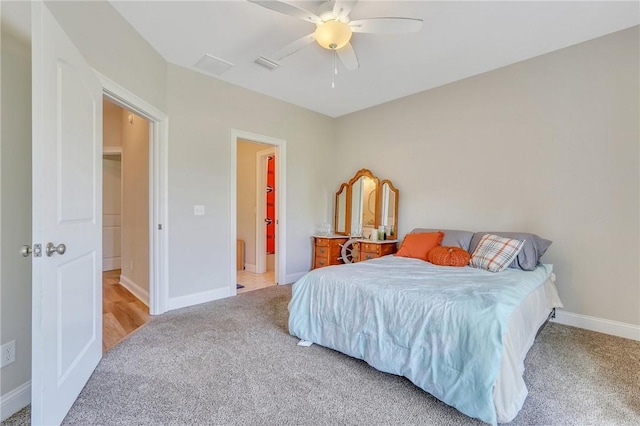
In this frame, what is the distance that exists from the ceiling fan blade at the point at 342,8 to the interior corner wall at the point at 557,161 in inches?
83.4

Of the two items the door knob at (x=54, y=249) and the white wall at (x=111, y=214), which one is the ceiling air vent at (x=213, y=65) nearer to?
the door knob at (x=54, y=249)

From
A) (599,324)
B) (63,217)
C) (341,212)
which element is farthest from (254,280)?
(599,324)

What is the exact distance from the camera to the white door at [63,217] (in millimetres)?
1297

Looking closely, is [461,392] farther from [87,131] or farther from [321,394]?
[87,131]

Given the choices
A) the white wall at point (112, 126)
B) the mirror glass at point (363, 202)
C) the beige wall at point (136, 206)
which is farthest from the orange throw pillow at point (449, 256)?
the white wall at point (112, 126)

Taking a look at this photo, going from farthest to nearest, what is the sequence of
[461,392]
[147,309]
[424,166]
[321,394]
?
[424,166] < [147,309] < [321,394] < [461,392]

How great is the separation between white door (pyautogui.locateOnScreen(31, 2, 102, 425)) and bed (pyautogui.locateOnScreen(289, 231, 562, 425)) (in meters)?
1.41

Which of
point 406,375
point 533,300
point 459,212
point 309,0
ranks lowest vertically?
point 406,375

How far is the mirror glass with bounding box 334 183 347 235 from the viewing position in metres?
4.69

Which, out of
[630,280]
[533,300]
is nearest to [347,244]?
[533,300]

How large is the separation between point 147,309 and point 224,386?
1.89 m

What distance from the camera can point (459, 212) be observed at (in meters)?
3.50

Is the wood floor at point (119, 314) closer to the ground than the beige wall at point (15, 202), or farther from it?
closer to the ground

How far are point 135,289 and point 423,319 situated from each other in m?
3.60
